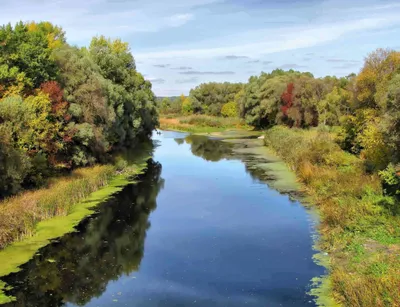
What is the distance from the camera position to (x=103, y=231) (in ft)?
68.3

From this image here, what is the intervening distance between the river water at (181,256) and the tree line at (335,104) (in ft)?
18.1

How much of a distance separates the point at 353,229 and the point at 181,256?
6957 mm

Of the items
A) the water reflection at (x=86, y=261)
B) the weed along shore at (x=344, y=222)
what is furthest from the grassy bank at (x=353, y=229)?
the water reflection at (x=86, y=261)

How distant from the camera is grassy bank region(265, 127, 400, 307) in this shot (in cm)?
1237

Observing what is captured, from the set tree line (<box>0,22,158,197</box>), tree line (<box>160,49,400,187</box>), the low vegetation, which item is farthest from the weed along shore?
tree line (<box>0,22,158,197</box>)

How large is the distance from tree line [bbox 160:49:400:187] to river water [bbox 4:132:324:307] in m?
5.50

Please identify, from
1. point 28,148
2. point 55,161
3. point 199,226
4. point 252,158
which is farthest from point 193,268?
point 252,158

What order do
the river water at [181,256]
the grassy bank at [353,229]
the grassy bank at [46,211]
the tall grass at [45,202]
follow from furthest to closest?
the tall grass at [45,202] → the grassy bank at [46,211] → the river water at [181,256] → the grassy bank at [353,229]

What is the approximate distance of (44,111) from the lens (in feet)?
85.1

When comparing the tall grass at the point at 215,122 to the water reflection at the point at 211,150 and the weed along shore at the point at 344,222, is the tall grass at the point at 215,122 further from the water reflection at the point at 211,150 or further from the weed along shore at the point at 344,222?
the weed along shore at the point at 344,222

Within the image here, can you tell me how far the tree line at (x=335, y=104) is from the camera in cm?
2205

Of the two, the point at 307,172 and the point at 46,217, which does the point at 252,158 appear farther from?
the point at 46,217

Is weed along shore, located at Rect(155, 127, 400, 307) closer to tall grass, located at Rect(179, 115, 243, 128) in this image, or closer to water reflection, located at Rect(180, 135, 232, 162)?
water reflection, located at Rect(180, 135, 232, 162)

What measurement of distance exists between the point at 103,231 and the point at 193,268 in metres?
6.04
